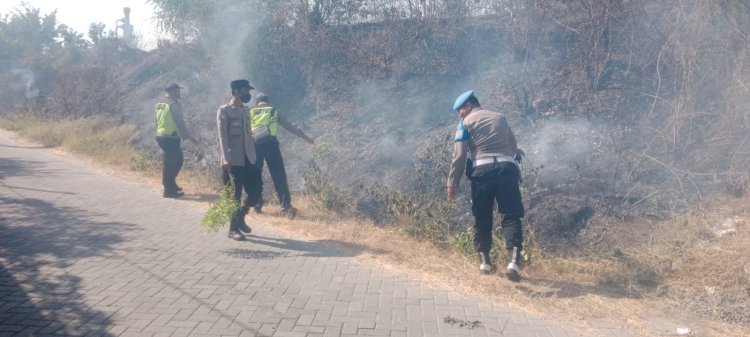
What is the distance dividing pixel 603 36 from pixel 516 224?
5.22 meters

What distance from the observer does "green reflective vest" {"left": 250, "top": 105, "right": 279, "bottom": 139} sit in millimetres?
7570

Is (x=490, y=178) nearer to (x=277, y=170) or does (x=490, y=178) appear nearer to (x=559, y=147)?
(x=559, y=147)

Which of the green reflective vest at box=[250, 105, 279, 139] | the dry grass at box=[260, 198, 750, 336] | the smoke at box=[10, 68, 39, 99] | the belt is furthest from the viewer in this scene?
the smoke at box=[10, 68, 39, 99]

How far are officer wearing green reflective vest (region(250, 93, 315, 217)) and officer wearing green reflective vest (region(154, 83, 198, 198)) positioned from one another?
5.35 ft

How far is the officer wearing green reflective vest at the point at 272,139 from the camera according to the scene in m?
7.56

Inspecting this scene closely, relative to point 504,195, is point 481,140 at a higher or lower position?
higher

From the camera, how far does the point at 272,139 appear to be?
25.1ft

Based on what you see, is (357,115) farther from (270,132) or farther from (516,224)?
(516,224)

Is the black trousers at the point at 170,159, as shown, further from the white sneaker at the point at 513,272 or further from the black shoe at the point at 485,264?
the white sneaker at the point at 513,272

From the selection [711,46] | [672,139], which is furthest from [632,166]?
[711,46]

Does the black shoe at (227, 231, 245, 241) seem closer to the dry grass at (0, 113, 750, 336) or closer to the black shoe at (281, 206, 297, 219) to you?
the dry grass at (0, 113, 750, 336)

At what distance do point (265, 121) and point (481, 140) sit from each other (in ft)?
11.2

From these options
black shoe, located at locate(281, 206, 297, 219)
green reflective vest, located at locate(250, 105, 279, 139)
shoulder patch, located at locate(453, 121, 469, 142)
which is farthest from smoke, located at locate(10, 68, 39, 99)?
shoulder patch, located at locate(453, 121, 469, 142)

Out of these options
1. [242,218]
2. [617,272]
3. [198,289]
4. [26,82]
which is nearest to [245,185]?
[242,218]
